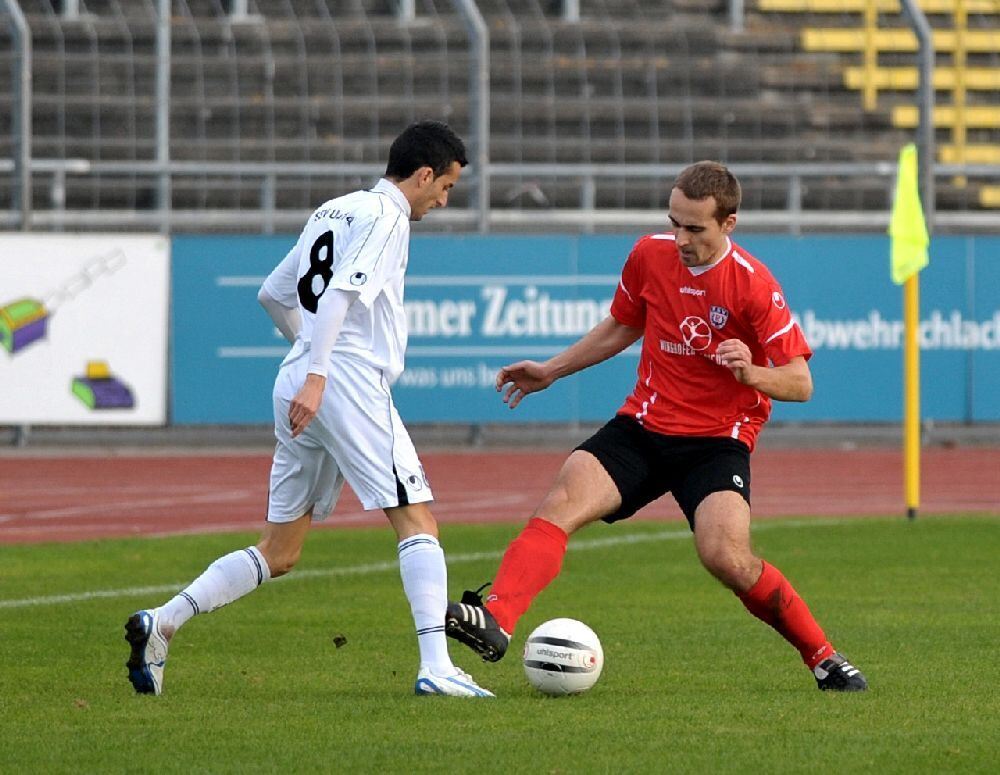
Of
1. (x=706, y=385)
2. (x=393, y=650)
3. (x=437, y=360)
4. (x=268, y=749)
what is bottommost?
(x=437, y=360)

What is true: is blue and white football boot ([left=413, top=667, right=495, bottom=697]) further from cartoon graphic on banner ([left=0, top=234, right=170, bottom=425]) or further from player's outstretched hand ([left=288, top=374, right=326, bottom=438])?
cartoon graphic on banner ([left=0, top=234, right=170, bottom=425])

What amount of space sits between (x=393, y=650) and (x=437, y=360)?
11.7 meters

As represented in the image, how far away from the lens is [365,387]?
682 cm

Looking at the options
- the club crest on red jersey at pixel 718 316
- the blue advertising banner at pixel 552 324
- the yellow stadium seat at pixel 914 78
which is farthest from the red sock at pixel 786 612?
the yellow stadium seat at pixel 914 78

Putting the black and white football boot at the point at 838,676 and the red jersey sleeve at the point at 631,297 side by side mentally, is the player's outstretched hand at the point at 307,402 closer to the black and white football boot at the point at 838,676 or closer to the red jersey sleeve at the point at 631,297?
the red jersey sleeve at the point at 631,297

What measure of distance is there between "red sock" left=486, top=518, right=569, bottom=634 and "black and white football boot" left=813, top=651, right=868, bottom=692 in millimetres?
1031

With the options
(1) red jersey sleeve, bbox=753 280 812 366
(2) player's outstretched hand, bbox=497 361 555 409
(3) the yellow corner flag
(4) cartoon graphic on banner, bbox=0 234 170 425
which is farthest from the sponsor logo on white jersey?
(4) cartoon graphic on banner, bbox=0 234 170 425

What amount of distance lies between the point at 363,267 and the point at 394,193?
406 millimetres

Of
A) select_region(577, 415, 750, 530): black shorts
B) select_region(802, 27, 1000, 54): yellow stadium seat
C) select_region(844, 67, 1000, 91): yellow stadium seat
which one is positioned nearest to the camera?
select_region(577, 415, 750, 530): black shorts

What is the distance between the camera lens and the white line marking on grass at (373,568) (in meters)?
9.98

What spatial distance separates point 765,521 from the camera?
14.2m

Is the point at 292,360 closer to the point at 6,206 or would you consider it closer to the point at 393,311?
the point at 393,311

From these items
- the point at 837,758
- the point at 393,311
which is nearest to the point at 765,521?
the point at 393,311

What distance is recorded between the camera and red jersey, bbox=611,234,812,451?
6.95 meters
